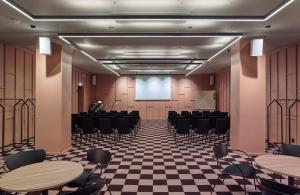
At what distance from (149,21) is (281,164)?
3.79 metres

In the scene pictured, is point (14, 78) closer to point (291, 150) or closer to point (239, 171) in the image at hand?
point (239, 171)

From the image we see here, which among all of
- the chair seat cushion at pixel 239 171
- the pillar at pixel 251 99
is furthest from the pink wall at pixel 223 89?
the chair seat cushion at pixel 239 171

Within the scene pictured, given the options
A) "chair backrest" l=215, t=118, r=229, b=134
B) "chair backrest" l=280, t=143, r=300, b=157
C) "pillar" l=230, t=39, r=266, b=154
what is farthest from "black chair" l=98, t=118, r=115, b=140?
"chair backrest" l=280, t=143, r=300, b=157

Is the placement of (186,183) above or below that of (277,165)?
below

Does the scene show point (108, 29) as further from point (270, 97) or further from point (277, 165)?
point (270, 97)

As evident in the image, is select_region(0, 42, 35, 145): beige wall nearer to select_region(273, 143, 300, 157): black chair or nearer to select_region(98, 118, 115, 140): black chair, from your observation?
select_region(98, 118, 115, 140): black chair

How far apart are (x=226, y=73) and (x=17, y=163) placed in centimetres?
1269

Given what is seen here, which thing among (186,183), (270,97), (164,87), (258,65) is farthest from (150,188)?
(164,87)

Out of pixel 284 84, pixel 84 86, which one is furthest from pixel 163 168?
pixel 84 86

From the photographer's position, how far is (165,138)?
30.8ft

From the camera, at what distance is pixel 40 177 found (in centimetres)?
264

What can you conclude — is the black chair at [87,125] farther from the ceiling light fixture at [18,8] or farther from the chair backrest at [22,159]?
the chair backrest at [22,159]

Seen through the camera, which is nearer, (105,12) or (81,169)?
(81,169)

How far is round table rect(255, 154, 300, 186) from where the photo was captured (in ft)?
9.36
